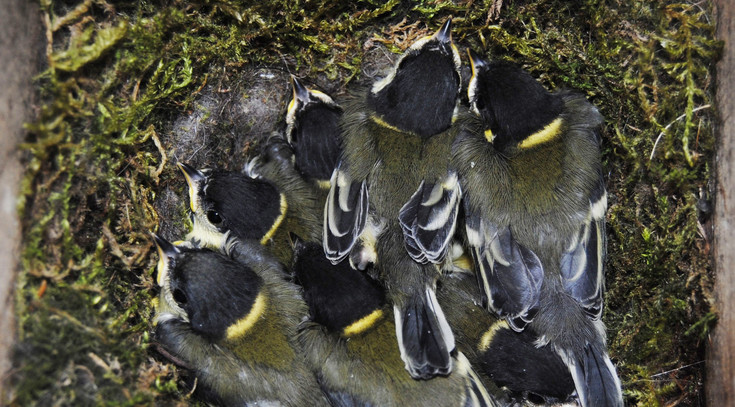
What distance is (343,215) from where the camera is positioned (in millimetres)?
1988

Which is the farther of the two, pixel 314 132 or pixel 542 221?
pixel 314 132

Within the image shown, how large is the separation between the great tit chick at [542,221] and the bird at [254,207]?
612 mm

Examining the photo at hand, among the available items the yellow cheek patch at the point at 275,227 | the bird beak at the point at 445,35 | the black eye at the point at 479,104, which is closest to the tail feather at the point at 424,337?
the yellow cheek patch at the point at 275,227

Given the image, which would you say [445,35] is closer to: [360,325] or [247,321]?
[360,325]

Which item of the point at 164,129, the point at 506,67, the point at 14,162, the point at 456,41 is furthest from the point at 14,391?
the point at 456,41

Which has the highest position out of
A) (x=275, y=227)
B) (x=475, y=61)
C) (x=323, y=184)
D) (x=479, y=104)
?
(x=475, y=61)

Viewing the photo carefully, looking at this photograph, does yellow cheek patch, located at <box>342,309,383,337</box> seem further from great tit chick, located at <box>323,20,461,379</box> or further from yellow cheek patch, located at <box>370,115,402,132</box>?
yellow cheek patch, located at <box>370,115,402,132</box>

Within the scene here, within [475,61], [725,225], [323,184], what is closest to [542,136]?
[475,61]

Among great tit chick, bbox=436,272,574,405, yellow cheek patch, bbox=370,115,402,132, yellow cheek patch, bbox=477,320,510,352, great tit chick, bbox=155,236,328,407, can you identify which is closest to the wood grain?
great tit chick, bbox=436,272,574,405

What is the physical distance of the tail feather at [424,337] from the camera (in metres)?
1.80

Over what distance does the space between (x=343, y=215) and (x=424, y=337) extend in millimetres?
492

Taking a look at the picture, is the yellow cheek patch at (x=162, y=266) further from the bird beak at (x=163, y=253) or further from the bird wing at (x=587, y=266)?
the bird wing at (x=587, y=266)

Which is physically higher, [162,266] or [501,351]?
[162,266]

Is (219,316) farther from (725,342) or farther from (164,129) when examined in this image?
(725,342)
